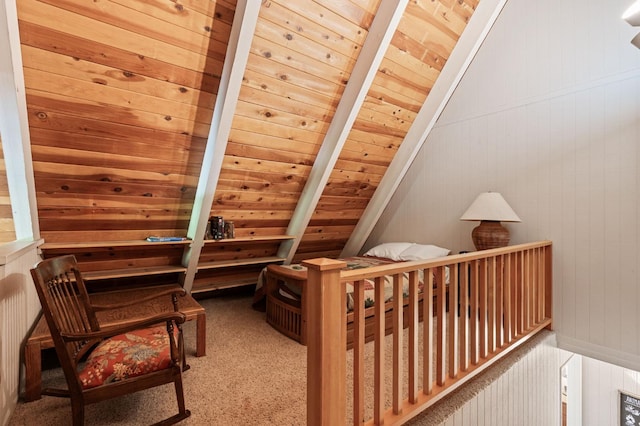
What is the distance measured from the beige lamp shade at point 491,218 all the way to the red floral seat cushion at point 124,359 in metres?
2.46

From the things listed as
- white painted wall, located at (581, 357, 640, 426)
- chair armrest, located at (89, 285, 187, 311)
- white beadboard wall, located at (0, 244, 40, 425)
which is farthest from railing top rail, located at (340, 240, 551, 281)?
white painted wall, located at (581, 357, 640, 426)

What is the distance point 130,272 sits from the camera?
281cm

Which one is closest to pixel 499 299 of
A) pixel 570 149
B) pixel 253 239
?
pixel 570 149

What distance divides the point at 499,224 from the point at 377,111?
148 centimetres

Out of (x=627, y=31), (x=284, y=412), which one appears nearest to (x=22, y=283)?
(x=284, y=412)

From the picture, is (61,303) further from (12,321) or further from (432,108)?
(432,108)

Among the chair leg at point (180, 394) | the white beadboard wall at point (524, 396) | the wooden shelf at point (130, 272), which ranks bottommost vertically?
the white beadboard wall at point (524, 396)

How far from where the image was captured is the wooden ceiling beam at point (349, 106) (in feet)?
7.16

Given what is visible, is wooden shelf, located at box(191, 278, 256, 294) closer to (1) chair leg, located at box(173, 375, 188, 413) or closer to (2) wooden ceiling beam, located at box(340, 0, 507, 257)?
(2) wooden ceiling beam, located at box(340, 0, 507, 257)

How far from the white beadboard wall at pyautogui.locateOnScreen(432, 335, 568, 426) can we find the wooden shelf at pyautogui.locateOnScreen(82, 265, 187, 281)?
2552mm

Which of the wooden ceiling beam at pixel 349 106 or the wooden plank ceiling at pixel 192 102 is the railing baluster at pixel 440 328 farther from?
the wooden plank ceiling at pixel 192 102

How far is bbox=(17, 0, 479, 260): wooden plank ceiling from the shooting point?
175cm

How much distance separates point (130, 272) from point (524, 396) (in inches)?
129

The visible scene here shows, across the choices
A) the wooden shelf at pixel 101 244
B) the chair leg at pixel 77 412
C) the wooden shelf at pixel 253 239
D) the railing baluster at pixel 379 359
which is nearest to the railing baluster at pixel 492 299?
the railing baluster at pixel 379 359
